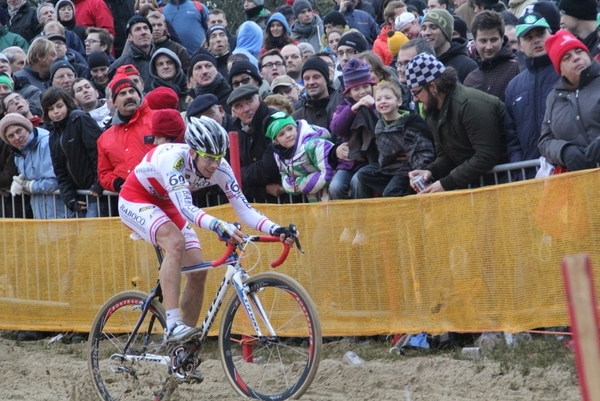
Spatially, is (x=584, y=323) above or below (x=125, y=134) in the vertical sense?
below

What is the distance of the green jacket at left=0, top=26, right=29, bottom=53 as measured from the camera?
15.4 m

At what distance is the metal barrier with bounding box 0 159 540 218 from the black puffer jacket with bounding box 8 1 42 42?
5.21 m

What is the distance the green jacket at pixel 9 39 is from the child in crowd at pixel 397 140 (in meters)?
8.70

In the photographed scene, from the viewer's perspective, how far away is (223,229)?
22.9 ft

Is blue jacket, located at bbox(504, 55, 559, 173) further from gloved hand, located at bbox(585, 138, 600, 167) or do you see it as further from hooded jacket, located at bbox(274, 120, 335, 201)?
hooded jacket, located at bbox(274, 120, 335, 201)

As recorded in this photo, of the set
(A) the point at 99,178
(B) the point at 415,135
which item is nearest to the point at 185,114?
(A) the point at 99,178

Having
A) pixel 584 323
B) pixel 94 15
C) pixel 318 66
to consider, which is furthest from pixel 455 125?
pixel 94 15

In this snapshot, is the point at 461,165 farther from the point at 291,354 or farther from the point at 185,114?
the point at 185,114

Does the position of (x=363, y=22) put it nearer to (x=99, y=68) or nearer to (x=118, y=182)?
(x=99, y=68)

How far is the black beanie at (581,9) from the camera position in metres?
8.30

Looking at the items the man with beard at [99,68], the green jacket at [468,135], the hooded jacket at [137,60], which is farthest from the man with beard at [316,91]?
the man with beard at [99,68]

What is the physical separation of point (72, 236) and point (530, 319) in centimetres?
538

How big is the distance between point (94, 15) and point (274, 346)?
1025 centimetres

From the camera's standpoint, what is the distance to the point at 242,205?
24.9ft
